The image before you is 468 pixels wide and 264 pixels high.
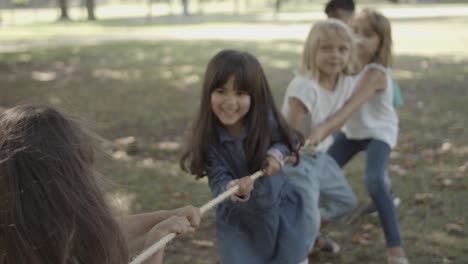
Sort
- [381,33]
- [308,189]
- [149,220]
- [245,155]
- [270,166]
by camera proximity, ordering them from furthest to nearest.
Result: [381,33]
[308,189]
[245,155]
[270,166]
[149,220]

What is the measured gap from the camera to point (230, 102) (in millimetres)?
3098

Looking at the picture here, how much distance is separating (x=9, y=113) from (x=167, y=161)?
16.6ft

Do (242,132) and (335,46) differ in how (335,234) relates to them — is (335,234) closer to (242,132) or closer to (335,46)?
(335,46)

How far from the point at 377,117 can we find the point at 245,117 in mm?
Answer: 1461

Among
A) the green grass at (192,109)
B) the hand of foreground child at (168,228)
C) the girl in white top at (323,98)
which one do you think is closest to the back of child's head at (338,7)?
the girl in white top at (323,98)

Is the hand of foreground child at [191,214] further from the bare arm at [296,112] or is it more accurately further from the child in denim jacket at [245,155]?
the bare arm at [296,112]

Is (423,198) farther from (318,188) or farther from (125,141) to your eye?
(125,141)

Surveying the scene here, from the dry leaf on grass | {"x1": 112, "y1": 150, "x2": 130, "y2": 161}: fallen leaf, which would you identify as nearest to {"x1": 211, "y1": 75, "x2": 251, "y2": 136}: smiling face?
the dry leaf on grass

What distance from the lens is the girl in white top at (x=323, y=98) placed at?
12.3 ft

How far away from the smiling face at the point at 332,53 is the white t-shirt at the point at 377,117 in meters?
0.41

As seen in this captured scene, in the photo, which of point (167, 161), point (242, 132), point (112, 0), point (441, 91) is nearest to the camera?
point (242, 132)

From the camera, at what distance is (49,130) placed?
5.43 feet

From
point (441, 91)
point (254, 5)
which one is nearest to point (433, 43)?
point (441, 91)

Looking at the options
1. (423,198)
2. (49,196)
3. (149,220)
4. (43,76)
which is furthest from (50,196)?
(43,76)
